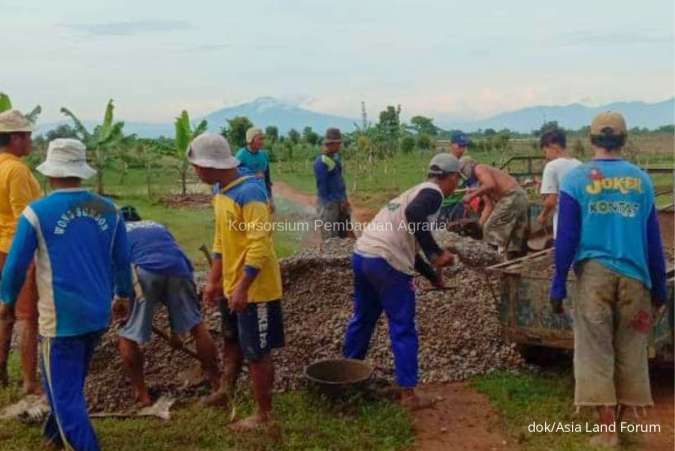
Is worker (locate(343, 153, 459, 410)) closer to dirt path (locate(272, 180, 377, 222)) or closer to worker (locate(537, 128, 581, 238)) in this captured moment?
worker (locate(537, 128, 581, 238))

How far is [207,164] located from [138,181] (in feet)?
88.2

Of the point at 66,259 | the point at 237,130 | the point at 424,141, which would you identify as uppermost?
the point at 237,130

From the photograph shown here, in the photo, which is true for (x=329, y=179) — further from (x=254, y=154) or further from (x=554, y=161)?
(x=554, y=161)

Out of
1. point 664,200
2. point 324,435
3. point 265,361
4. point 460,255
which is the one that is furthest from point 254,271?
point 664,200

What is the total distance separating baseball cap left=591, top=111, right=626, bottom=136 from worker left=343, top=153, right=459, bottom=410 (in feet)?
3.05

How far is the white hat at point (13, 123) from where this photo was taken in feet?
16.7

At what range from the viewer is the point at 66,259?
3863mm

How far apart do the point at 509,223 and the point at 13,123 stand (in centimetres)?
551

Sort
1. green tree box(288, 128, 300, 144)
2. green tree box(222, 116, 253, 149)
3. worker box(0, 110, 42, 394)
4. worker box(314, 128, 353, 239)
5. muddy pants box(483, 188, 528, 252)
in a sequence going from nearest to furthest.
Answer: worker box(0, 110, 42, 394) < muddy pants box(483, 188, 528, 252) < worker box(314, 128, 353, 239) < green tree box(222, 116, 253, 149) < green tree box(288, 128, 300, 144)

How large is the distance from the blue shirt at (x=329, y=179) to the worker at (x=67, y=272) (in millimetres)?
5781

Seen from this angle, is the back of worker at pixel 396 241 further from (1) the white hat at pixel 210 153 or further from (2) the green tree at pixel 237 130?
(2) the green tree at pixel 237 130

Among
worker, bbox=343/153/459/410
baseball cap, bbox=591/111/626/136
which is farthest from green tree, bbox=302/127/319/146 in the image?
baseball cap, bbox=591/111/626/136

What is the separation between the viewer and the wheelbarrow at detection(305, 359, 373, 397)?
16.3ft

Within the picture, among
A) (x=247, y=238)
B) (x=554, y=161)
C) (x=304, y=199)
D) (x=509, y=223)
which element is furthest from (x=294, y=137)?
(x=247, y=238)
